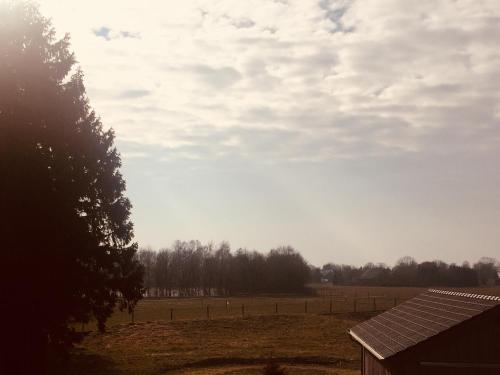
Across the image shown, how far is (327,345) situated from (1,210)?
2393cm

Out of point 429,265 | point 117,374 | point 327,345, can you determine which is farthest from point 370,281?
point 117,374

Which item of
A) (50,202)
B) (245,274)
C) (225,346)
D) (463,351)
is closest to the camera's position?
(463,351)

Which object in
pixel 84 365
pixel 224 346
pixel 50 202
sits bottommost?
pixel 84 365

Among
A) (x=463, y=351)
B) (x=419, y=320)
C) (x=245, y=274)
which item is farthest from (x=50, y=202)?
(x=245, y=274)

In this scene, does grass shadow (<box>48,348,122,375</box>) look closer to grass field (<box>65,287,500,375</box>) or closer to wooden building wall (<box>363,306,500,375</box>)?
grass field (<box>65,287,500,375</box>)

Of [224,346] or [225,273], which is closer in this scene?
A: [224,346]

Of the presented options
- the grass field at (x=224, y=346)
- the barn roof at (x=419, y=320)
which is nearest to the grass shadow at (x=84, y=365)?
the grass field at (x=224, y=346)

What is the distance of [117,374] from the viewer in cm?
2970

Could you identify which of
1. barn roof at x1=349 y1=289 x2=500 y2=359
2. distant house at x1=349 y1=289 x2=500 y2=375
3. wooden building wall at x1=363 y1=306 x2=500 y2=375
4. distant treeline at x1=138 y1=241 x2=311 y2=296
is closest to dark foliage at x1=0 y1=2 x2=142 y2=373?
barn roof at x1=349 y1=289 x2=500 y2=359

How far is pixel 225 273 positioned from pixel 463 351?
404ft

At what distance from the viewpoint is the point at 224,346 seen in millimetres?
38156

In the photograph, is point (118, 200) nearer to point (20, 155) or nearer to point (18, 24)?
point (20, 155)

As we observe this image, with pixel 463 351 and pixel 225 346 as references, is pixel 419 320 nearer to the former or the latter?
pixel 463 351

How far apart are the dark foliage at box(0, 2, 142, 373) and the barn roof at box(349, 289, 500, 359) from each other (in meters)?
11.9
